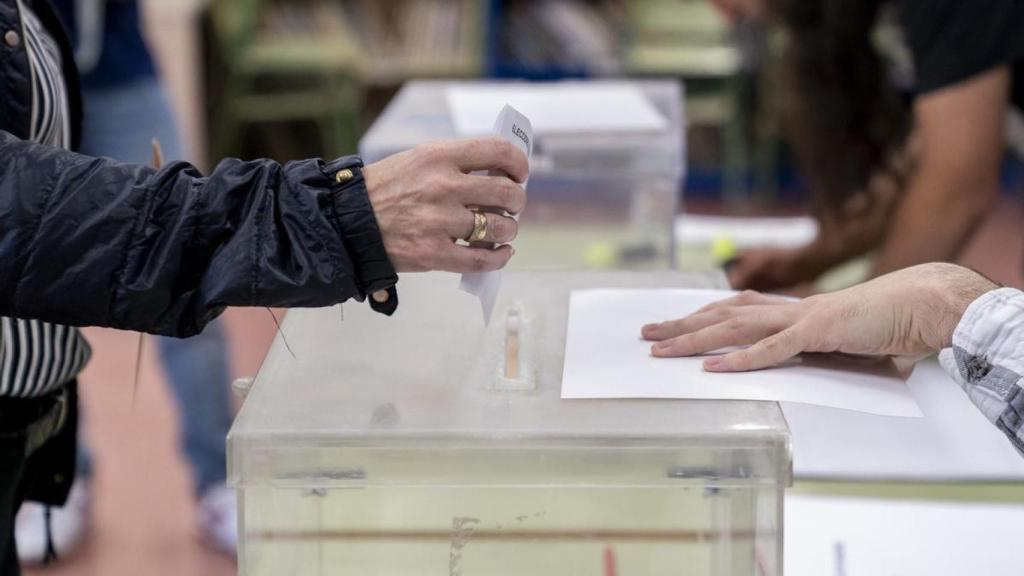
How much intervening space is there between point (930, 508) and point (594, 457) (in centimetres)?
61

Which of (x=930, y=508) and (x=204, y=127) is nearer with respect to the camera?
(x=930, y=508)

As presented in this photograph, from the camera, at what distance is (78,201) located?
0.92 m

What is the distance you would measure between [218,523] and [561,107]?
41.6 inches

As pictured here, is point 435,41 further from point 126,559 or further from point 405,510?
point 405,510

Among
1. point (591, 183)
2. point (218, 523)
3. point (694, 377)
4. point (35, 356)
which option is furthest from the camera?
point (218, 523)

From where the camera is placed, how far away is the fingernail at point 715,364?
3.31 ft

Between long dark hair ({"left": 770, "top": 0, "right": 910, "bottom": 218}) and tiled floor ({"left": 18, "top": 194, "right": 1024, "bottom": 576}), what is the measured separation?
53 centimetres

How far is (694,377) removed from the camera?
3.28 ft

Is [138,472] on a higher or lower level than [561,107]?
lower

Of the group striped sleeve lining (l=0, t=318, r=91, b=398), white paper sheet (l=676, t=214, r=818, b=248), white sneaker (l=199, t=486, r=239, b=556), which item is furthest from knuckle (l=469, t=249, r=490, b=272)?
white sneaker (l=199, t=486, r=239, b=556)

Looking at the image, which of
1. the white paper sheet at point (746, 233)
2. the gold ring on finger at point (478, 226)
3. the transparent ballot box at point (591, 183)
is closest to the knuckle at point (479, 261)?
the gold ring on finger at point (478, 226)

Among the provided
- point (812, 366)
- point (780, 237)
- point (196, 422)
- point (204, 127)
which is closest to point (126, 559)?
point (196, 422)

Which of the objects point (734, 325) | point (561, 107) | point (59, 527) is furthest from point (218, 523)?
point (734, 325)

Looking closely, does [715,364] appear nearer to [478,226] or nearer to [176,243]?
[478,226]
